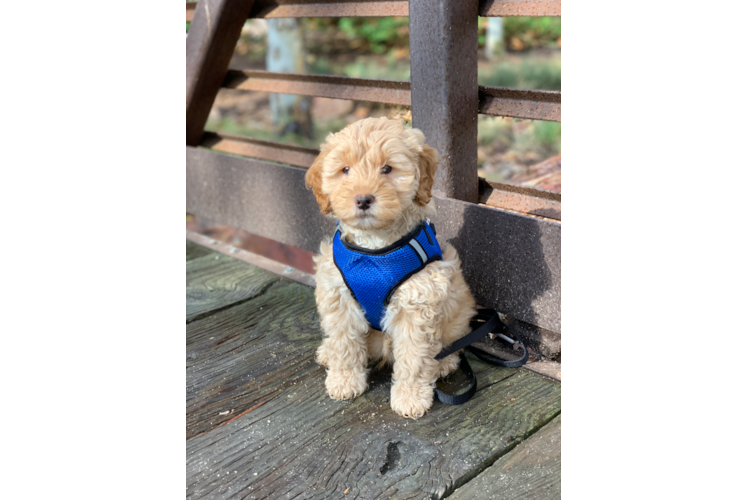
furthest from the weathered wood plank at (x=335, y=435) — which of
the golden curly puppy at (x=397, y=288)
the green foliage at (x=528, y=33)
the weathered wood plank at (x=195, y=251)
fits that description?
the green foliage at (x=528, y=33)

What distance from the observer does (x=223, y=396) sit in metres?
3.00

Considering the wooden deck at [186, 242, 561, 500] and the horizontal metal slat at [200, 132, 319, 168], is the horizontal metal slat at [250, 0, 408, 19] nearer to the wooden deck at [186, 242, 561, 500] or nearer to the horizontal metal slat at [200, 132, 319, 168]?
the horizontal metal slat at [200, 132, 319, 168]

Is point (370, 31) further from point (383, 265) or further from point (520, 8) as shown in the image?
point (383, 265)

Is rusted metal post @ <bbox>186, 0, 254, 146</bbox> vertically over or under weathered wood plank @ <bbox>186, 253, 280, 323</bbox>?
over

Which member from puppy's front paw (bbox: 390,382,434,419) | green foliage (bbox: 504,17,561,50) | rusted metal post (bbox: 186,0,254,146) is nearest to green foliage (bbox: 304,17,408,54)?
green foliage (bbox: 504,17,561,50)

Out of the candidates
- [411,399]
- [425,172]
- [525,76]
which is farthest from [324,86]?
[525,76]

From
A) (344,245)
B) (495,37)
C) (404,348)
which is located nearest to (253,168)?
(344,245)

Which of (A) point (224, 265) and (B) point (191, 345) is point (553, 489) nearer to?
(B) point (191, 345)

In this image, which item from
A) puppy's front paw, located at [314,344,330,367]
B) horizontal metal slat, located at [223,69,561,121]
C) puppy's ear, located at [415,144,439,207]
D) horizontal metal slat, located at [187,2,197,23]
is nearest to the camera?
puppy's ear, located at [415,144,439,207]

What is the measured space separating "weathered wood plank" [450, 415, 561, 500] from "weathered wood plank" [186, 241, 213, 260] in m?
3.02

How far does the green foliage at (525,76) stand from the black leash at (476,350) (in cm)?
823

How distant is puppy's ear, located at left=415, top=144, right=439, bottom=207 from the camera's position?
102 inches

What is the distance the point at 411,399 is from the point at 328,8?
7.67 feet

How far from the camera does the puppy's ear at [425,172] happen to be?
2.59 metres
